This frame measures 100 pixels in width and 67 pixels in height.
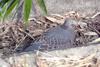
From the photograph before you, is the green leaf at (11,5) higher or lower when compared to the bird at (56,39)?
higher

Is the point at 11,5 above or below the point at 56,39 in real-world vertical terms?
above

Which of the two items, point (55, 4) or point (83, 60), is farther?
point (55, 4)

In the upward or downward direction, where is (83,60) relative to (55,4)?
downward

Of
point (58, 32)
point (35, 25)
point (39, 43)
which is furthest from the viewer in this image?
point (35, 25)

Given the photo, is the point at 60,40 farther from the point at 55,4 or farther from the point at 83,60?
the point at 55,4

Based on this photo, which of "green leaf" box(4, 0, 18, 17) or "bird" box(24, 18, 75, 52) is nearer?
"bird" box(24, 18, 75, 52)

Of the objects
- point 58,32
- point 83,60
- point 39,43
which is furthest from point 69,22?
point 83,60

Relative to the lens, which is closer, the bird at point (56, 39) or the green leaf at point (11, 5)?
the bird at point (56, 39)

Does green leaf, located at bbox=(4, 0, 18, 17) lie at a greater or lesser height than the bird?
greater
